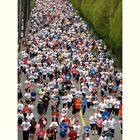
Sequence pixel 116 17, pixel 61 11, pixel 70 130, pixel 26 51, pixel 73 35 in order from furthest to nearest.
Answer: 1. pixel 61 11
2. pixel 73 35
3. pixel 26 51
4. pixel 116 17
5. pixel 70 130

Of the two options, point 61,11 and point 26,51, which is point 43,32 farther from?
point 61,11

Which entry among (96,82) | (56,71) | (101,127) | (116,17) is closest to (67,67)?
(56,71)

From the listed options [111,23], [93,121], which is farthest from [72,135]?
[111,23]

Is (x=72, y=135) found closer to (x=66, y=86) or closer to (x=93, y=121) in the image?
(x=93, y=121)

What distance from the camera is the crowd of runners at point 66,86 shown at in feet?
76.1

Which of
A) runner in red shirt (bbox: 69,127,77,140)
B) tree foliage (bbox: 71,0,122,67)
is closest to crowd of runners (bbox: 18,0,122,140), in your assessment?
runner in red shirt (bbox: 69,127,77,140)

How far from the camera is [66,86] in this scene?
107ft

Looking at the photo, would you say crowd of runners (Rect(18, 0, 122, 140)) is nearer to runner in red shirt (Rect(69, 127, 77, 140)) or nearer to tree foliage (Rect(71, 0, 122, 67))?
runner in red shirt (Rect(69, 127, 77, 140))

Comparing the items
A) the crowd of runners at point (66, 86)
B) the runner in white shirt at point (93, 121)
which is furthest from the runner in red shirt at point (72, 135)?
the runner in white shirt at point (93, 121)

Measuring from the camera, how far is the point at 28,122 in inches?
901

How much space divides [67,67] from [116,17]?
7618 millimetres

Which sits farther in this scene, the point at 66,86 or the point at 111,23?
the point at 111,23

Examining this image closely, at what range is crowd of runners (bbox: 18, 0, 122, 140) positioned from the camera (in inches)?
913
